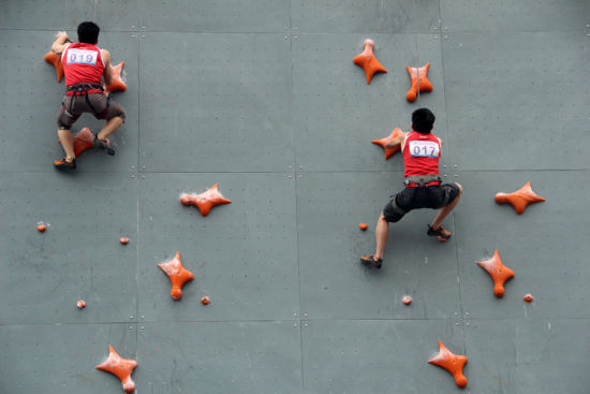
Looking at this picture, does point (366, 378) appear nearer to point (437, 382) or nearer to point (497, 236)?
point (437, 382)

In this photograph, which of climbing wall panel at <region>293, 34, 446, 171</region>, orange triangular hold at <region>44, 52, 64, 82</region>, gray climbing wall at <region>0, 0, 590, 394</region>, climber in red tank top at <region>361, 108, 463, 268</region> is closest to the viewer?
climber in red tank top at <region>361, 108, 463, 268</region>

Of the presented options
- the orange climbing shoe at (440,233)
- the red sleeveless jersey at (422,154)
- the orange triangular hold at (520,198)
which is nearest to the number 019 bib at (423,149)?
the red sleeveless jersey at (422,154)

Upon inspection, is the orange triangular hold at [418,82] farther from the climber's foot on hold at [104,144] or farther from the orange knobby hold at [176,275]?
the climber's foot on hold at [104,144]

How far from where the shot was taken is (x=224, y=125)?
7.58 meters

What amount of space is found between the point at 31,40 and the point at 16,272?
2.39 meters

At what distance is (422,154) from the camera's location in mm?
6871

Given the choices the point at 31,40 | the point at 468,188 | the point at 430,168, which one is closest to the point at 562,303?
the point at 468,188

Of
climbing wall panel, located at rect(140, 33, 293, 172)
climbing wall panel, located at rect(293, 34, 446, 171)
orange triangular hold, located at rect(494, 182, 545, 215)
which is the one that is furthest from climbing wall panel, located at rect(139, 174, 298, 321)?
orange triangular hold, located at rect(494, 182, 545, 215)

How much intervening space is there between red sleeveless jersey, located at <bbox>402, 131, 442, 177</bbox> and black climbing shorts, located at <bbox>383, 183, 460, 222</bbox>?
0.55 feet

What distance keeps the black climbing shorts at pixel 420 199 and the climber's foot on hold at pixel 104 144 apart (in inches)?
110

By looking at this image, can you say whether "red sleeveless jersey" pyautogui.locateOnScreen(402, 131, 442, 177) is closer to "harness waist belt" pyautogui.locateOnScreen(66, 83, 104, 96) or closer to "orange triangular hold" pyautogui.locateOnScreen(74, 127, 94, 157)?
"harness waist belt" pyautogui.locateOnScreen(66, 83, 104, 96)

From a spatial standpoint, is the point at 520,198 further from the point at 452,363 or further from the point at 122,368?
the point at 122,368

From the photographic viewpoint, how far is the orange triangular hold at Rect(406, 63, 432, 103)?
7.66 metres

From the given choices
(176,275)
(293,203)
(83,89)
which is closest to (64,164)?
(83,89)
